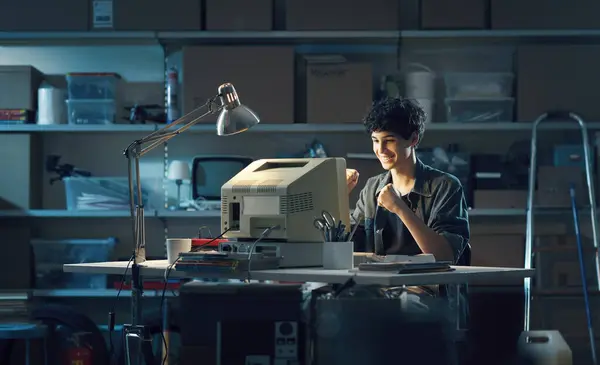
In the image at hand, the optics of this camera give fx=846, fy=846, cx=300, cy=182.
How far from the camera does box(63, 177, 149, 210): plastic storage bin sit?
4.10 metres

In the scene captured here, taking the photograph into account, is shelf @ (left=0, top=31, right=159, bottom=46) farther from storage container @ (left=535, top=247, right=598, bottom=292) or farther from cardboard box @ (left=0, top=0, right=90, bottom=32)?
storage container @ (left=535, top=247, right=598, bottom=292)

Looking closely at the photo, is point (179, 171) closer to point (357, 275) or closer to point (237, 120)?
point (237, 120)

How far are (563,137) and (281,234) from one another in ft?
8.09

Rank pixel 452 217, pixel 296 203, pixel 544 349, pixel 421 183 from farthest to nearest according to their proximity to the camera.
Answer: pixel 544 349 < pixel 421 183 < pixel 452 217 < pixel 296 203

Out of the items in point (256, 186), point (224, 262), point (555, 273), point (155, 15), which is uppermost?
point (155, 15)

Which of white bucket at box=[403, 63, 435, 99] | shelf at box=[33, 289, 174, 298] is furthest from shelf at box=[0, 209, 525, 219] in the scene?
white bucket at box=[403, 63, 435, 99]

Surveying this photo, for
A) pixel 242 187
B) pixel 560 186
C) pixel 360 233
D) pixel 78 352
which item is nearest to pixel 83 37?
pixel 78 352

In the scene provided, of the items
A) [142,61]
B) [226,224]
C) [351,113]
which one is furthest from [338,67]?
[226,224]

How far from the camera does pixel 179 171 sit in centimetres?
415

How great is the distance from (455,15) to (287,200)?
6.77 ft

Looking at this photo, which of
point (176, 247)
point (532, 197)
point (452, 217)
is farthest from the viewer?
point (532, 197)

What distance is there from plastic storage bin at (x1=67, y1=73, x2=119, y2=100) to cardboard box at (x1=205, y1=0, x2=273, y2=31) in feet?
1.93

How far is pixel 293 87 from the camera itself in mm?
4051

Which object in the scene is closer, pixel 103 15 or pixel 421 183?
pixel 421 183
